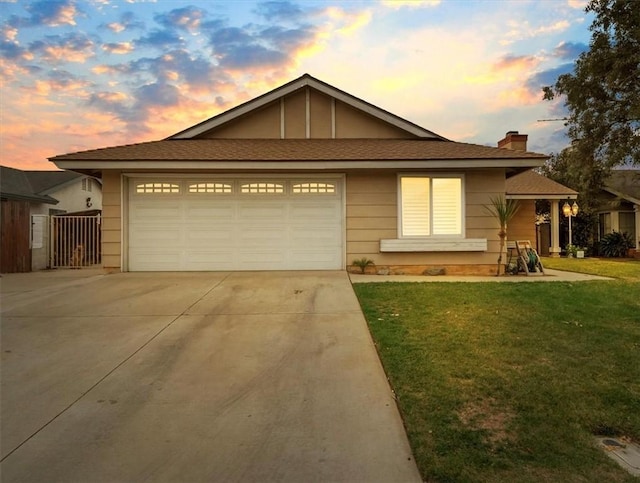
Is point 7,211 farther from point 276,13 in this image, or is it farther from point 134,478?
point 134,478

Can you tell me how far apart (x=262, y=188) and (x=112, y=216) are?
3.89 metres

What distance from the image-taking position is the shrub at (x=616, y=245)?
19.6 meters

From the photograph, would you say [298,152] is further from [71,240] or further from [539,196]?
[539,196]

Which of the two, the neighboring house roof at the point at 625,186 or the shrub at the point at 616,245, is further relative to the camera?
the neighboring house roof at the point at 625,186

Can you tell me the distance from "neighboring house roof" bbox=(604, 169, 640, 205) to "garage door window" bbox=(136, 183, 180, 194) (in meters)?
19.8

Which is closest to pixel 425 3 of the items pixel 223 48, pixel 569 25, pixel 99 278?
pixel 569 25

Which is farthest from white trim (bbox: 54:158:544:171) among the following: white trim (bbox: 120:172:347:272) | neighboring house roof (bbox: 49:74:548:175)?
white trim (bbox: 120:172:347:272)

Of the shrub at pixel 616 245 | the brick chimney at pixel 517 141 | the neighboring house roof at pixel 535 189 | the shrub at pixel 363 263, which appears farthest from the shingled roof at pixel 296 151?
the shrub at pixel 616 245

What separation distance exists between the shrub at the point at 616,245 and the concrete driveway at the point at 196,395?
729 inches

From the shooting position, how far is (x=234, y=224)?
10.7 metres

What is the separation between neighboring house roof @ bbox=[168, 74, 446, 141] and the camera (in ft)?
40.0

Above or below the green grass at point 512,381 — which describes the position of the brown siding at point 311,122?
above

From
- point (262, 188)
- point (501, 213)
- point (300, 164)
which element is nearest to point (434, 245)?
point (501, 213)

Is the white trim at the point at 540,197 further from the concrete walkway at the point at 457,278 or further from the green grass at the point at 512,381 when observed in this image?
the green grass at the point at 512,381
